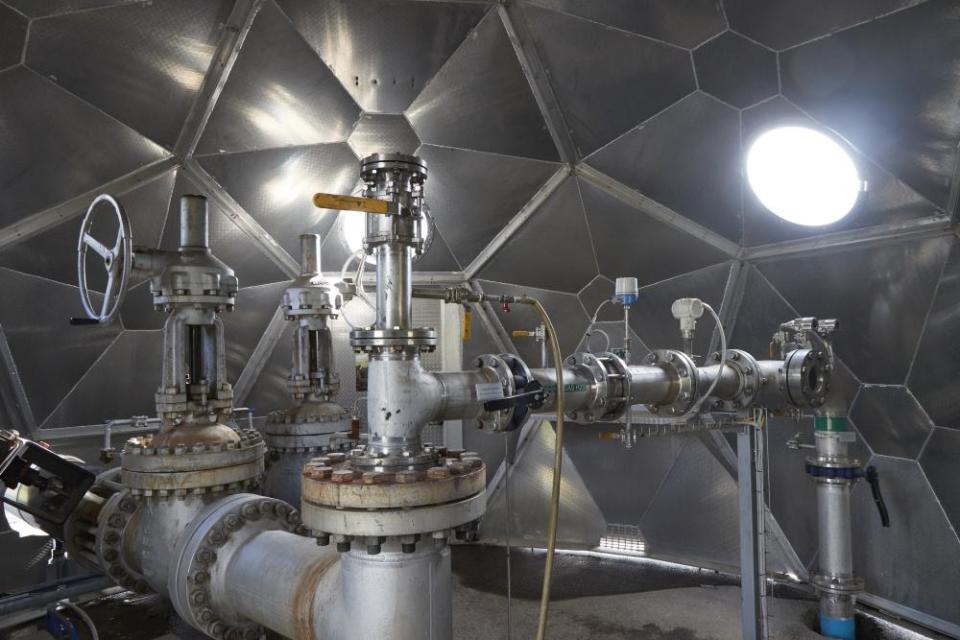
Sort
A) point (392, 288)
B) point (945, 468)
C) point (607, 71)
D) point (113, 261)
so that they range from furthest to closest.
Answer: point (607, 71)
point (945, 468)
point (113, 261)
point (392, 288)

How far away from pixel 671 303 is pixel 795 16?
3525 millimetres

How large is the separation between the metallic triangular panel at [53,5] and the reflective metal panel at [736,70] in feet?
15.1

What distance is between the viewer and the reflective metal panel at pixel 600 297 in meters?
7.98

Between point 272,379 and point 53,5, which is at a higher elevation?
point 53,5

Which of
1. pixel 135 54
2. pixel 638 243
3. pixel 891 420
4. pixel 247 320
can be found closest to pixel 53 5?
pixel 135 54

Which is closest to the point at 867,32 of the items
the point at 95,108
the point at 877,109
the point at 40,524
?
the point at 877,109

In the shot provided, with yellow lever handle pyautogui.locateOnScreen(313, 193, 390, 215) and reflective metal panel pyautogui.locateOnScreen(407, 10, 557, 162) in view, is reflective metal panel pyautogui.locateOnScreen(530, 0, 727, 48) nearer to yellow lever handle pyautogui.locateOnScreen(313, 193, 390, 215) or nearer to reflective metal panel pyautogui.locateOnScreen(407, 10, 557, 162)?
reflective metal panel pyautogui.locateOnScreen(407, 10, 557, 162)

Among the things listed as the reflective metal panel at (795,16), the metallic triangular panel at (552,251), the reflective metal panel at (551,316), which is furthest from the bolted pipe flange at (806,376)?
the reflective metal panel at (551,316)

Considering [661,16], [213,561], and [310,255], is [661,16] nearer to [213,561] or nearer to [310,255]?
[310,255]

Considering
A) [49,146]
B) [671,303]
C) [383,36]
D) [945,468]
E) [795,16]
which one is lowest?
[945,468]

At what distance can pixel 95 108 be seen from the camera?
540cm

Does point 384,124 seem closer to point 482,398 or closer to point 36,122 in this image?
point 36,122

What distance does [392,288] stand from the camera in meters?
3.10

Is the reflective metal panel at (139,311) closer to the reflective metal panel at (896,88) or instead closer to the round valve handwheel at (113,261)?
the round valve handwheel at (113,261)
